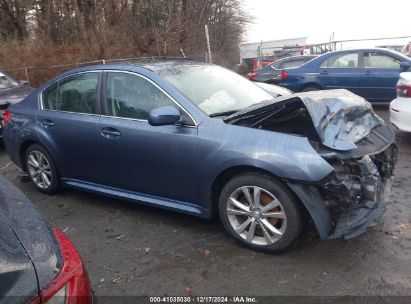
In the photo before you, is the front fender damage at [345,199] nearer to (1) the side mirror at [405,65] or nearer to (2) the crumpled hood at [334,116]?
(2) the crumpled hood at [334,116]

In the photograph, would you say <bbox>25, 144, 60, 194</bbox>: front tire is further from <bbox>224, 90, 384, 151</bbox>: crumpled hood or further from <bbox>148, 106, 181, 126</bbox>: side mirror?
<bbox>224, 90, 384, 151</bbox>: crumpled hood

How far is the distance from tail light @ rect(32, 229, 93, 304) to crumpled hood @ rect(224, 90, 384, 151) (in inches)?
78.4

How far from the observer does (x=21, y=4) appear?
18.9 meters

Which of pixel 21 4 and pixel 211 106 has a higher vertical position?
pixel 21 4

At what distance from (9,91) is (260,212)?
687 cm

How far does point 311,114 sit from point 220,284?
1509 mm

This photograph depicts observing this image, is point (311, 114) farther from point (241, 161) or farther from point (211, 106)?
point (211, 106)

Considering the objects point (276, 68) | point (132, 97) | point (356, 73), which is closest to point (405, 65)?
point (356, 73)

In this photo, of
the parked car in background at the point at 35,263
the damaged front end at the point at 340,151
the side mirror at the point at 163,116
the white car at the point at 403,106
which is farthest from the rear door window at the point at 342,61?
the parked car in background at the point at 35,263

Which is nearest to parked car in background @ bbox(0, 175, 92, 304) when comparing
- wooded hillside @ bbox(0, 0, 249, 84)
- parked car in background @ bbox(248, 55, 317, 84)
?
parked car in background @ bbox(248, 55, 317, 84)

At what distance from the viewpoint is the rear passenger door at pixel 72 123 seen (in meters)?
4.52

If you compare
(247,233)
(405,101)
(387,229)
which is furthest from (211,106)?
(405,101)

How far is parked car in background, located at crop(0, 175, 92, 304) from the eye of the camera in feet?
5.65

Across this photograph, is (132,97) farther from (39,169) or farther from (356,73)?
(356,73)
